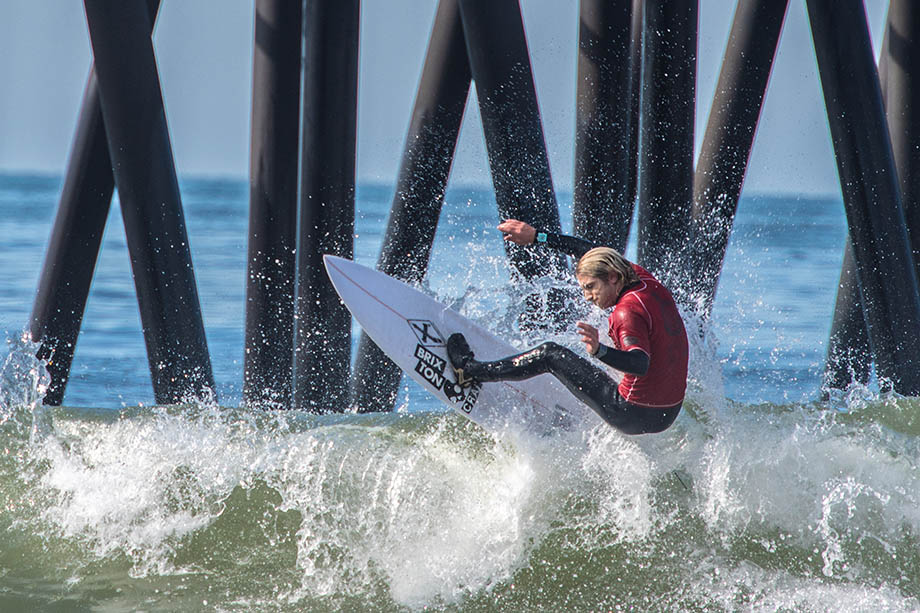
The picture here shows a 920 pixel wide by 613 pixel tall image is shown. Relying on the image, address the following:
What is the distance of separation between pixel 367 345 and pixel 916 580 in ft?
11.3

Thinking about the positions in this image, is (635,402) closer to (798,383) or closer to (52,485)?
(52,485)

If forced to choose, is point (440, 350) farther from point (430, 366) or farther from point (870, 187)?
point (870, 187)

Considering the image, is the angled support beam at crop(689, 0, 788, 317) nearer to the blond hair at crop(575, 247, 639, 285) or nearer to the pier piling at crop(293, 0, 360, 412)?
the blond hair at crop(575, 247, 639, 285)

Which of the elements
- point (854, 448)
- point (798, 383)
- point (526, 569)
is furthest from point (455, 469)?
point (798, 383)

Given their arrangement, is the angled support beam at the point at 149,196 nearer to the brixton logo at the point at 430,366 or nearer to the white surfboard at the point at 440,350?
the white surfboard at the point at 440,350

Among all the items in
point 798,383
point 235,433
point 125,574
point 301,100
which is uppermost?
point 301,100

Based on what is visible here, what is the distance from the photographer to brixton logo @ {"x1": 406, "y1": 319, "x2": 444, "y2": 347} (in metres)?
5.67

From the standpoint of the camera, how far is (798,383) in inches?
491

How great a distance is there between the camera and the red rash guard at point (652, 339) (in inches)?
177

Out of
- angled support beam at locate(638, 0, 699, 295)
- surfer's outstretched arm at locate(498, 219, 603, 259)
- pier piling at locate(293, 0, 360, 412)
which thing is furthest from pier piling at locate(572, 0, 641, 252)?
pier piling at locate(293, 0, 360, 412)

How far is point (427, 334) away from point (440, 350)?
4.8 inches

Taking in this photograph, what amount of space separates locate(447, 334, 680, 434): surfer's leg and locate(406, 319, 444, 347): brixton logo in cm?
48

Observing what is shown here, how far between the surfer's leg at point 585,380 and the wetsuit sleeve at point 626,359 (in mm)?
400

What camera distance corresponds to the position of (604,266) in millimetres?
4590
